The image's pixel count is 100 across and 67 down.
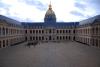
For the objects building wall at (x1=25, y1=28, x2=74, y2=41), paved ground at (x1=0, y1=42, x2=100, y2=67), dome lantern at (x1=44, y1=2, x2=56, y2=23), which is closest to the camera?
paved ground at (x1=0, y1=42, x2=100, y2=67)

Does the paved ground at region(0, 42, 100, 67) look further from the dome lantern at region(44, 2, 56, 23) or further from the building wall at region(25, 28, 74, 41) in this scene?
the dome lantern at region(44, 2, 56, 23)

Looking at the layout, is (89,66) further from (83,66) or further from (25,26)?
(25,26)

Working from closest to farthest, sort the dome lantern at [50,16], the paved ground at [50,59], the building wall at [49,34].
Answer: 1. the paved ground at [50,59]
2. the building wall at [49,34]
3. the dome lantern at [50,16]

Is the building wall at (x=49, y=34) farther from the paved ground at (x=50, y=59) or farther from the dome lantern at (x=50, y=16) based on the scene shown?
the paved ground at (x=50, y=59)

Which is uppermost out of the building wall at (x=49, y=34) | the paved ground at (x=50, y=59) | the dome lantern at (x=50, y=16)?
the dome lantern at (x=50, y=16)

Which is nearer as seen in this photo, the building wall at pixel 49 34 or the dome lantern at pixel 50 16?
the building wall at pixel 49 34

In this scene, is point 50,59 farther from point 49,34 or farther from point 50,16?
point 50,16

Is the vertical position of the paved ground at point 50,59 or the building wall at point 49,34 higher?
the building wall at point 49,34

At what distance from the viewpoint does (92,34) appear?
199ft

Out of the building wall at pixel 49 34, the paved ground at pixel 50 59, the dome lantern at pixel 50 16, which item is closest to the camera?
the paved ground at pixel 50 59

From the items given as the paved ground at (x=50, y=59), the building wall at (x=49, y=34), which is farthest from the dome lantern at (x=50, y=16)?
the paved ground at (x=50, y=59)

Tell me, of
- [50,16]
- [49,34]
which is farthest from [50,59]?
[50,16]

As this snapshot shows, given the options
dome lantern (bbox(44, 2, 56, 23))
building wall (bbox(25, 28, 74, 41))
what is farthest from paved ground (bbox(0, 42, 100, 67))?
dome lantern (bbox(44, 2, 56, 23))

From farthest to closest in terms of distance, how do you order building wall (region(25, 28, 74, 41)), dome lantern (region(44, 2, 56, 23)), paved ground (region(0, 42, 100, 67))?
dome lantern (region(44, 2, 56, 23))
building wall (region(25, 28, 74, 41))
paved ground (region(0, 42, 100, 67))
